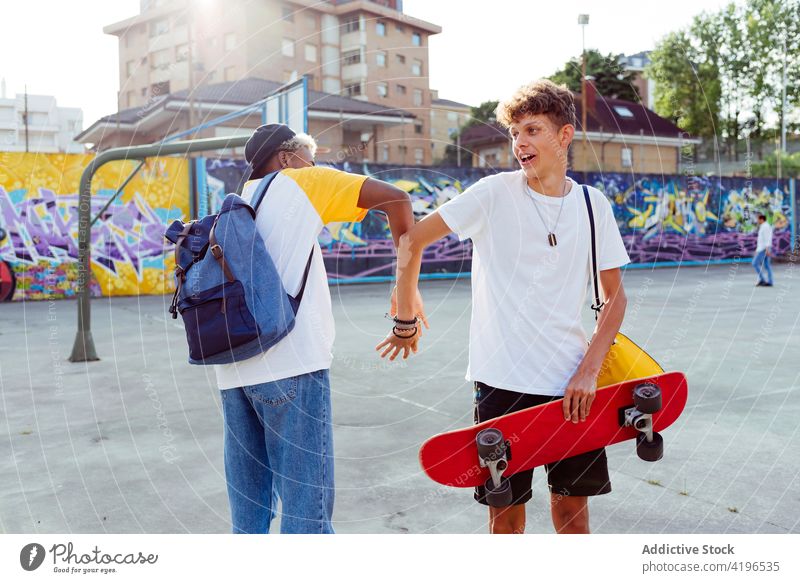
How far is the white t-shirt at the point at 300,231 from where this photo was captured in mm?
2336

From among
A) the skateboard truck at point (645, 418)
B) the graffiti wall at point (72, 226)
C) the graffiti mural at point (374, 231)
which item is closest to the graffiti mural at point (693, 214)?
the graffiti mural at point (374, 231)

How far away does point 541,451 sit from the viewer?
244 centimetres

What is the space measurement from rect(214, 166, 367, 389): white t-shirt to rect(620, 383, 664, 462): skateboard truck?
0.97 m

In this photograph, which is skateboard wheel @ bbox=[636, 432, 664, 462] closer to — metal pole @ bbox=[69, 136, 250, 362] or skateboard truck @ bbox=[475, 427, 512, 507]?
skateboard truck @ bbox=[475, 427, 512, 507]

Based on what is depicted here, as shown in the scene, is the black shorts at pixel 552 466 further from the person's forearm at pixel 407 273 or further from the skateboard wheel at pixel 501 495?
the person's forearm at pixel 407 273

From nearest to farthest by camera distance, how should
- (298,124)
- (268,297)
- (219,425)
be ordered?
(268,297)
(219,425)
(298,124)

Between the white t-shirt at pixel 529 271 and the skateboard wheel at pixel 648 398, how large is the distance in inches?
8.5

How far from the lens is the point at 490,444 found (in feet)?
7.43

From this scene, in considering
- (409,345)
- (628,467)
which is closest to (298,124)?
(628,467)

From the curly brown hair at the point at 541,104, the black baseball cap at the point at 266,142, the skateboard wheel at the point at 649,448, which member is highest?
the curly brown hair at the point at 541,104

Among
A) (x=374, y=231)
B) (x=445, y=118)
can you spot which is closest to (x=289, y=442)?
(x=374, y=231)

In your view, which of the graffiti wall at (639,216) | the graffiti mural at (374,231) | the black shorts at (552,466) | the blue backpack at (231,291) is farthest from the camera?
the graffiti wall at (639,216)
